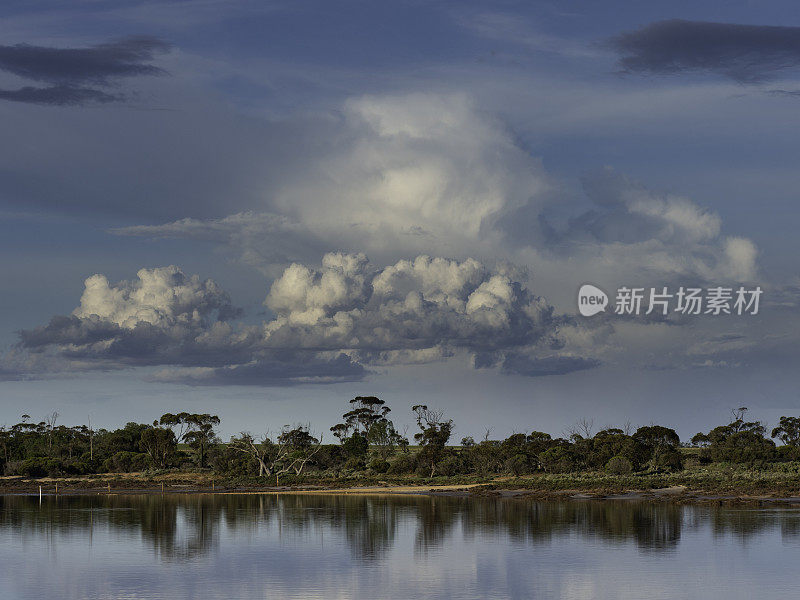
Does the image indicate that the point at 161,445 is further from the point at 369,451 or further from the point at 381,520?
the point at 381,520

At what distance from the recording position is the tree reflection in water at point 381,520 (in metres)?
55.8

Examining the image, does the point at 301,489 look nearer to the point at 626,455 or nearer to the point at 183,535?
the point at 626,455

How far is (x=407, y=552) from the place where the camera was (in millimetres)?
51250

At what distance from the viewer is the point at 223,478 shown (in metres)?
122

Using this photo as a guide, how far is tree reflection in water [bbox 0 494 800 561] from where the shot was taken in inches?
2196

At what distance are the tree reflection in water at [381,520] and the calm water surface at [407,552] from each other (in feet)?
0.52

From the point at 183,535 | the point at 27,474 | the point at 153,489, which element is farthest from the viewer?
the point at 27,474

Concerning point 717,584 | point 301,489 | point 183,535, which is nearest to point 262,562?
point 183,535

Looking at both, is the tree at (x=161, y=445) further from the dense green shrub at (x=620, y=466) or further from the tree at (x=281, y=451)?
the dense green shrub at (x=620, y=466)

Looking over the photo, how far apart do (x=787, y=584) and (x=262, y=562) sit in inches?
942

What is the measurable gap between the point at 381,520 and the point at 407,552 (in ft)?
56.3

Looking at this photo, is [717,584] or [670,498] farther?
[670,498]

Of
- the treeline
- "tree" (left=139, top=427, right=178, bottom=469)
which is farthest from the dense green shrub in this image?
"tree" (left=139, top=427, right=178, bottom=469)

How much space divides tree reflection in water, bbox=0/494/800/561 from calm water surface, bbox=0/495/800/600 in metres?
0.16
